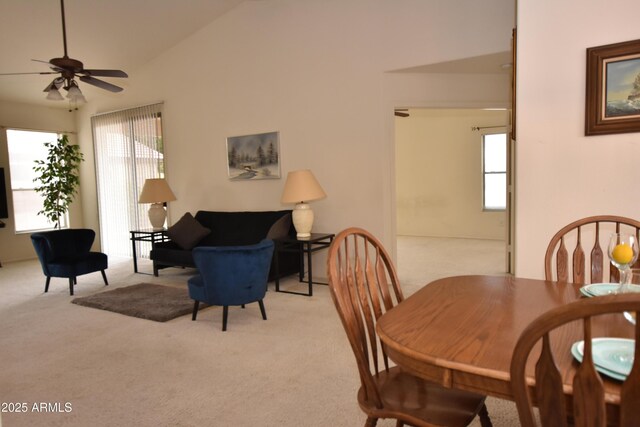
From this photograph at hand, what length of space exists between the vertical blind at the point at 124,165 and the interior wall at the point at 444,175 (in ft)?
14.7

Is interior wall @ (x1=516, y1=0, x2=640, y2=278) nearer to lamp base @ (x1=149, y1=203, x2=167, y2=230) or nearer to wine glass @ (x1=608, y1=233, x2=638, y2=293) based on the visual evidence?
wine glass @ (x1=608, y1=233, x2=638, y2=293)

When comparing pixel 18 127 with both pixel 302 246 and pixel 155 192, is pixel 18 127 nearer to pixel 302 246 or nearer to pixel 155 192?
pixel 155 192

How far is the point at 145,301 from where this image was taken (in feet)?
13.6

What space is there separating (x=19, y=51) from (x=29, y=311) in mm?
3284

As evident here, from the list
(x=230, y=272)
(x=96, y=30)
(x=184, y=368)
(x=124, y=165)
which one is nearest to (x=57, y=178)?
(x=124, y=165)

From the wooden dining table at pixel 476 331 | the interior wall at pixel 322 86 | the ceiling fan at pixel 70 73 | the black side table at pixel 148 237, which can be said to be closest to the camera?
the wooden dining table at pixel 476 331

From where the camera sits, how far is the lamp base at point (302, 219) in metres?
4.54

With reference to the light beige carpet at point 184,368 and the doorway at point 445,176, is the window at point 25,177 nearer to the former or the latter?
the light beige carpet at point 184,368

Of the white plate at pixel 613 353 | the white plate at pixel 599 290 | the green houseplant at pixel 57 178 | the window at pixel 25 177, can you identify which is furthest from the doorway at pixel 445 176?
the white plate at pixel 613 353

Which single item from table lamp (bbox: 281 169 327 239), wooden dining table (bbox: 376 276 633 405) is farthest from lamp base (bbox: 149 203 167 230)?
wooden dining table (bbox: 376 276 633 405)

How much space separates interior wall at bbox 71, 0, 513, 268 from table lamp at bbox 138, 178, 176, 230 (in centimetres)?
42

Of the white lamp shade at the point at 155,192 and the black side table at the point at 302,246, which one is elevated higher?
the white lamp shade at the point at 155,192

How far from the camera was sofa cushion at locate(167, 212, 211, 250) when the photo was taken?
5199mm

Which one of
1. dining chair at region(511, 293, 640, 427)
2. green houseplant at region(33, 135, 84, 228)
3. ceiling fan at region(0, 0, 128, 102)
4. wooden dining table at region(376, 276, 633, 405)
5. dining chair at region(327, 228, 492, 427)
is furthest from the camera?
green houseplant at region(33, 135, 84, 228)
